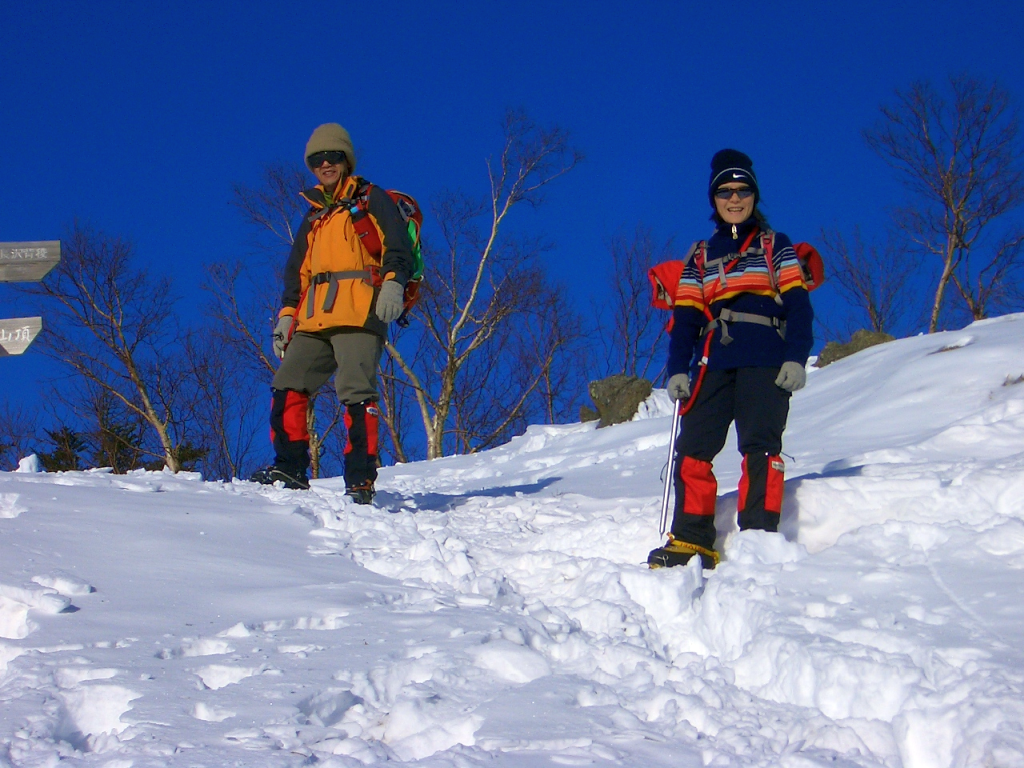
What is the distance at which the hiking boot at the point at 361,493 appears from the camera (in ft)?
14.6

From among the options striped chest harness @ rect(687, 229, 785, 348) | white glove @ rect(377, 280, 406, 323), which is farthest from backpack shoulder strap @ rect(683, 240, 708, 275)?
white glove @ rect(377, 280, 406, 323)

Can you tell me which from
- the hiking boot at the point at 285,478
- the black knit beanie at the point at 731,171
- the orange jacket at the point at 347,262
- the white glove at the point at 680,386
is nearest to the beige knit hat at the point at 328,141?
the orange jacket at the point at 347,262

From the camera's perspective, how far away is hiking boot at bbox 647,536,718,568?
9.87 ft

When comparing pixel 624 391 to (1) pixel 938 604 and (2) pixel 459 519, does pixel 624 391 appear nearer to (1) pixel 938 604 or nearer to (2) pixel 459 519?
(2) pixel 459 519

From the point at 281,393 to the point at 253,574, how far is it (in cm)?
209

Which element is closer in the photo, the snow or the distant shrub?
the snow

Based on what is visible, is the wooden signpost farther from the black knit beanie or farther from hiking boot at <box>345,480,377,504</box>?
the black knit beanie

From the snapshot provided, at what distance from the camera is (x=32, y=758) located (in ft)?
4.99

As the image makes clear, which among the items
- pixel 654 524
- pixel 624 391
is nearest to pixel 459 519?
pixel 654 524

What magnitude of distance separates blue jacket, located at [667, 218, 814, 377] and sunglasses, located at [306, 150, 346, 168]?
2278 millimetres

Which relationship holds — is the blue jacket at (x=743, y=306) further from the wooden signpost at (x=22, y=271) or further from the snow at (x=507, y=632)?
the wooden signpost at (x=22, y=271)

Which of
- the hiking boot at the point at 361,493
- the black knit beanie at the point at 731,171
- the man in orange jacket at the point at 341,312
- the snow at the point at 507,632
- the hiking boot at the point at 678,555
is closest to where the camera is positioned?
the snow at the point at 507,632

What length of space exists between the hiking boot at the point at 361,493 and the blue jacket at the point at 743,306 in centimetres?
184

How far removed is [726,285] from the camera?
3275 mm
